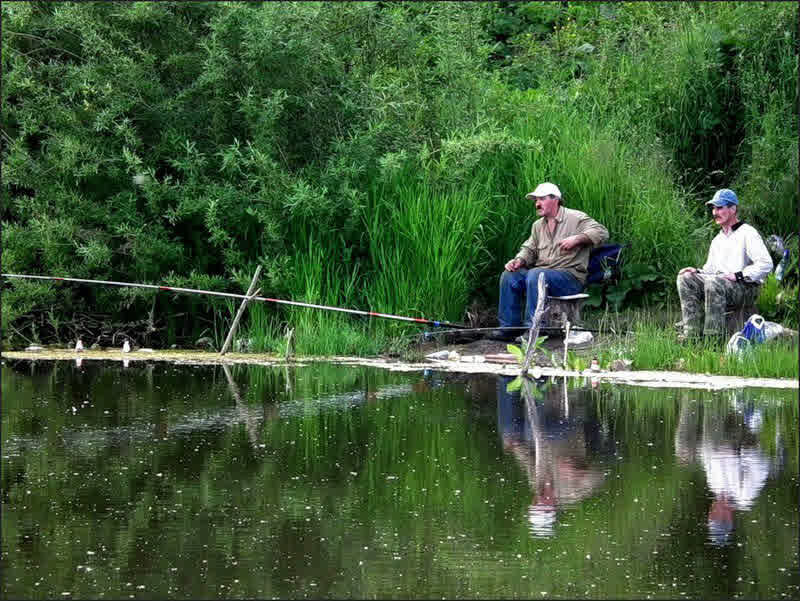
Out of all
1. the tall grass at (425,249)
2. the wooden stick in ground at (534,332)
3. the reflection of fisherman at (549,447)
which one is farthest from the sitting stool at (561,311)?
the reflection of fisherman at (549,447)

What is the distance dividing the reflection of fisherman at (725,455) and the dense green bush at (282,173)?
202 inches

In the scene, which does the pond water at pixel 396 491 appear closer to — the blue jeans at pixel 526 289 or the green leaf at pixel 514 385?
the green leaf at pixel 514 385

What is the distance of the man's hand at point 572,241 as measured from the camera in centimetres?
1535

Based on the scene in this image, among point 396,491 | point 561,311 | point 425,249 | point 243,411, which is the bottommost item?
point 243,411

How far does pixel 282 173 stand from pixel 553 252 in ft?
10.1

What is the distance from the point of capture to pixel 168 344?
1714cm

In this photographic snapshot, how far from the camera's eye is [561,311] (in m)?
15.5

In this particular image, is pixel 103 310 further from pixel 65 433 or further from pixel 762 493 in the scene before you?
pixel 762 493

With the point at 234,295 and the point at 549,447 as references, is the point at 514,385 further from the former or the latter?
the point at 234,295

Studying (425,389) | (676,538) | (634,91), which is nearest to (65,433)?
(425,389)

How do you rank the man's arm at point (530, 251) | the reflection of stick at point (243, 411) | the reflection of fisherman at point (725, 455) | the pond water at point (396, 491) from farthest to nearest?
the man's arm at point (530, 251)
the reflection of stick at point (243, 411)
the reflection of fisherman at point (725, 455)
the pond water at point (396, 491)

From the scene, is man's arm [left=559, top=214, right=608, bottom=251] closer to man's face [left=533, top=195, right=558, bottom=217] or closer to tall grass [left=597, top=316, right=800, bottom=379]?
man's face [left=533, top=195, right=558, bottom=217]

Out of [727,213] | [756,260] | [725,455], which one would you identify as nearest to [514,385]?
[756,260]

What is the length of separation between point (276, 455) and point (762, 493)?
10.4ft
